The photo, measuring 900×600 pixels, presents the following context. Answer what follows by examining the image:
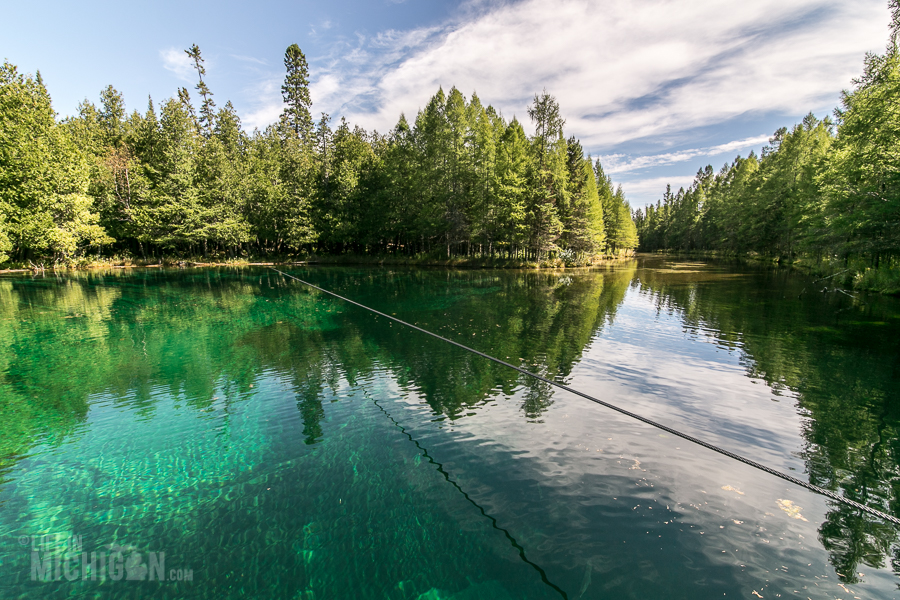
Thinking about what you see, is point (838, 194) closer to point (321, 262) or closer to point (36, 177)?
point (321, 262)

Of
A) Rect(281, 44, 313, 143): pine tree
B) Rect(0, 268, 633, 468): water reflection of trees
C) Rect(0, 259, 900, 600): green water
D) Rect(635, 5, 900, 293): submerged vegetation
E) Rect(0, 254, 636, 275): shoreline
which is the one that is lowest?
Rect(0, 259, 900, 600): green water

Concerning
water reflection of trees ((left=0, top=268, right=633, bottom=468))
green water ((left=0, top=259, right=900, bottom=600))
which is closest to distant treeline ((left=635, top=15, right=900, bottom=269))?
green water ((left=0, top=259, right=900, bottom=600))

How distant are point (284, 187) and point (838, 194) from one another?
56333 mm

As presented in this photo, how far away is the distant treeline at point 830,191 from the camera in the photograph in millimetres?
20344

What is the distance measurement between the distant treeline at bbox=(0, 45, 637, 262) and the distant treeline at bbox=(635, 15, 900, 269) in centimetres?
2142

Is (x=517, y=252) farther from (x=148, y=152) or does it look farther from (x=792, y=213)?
(x=148, y=152)

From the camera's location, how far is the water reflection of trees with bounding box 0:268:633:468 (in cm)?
889

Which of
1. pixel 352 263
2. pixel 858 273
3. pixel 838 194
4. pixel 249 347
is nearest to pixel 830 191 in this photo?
pixel 838 194

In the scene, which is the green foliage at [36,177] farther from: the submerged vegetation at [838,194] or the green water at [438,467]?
the submerged vegetation at [838,194]

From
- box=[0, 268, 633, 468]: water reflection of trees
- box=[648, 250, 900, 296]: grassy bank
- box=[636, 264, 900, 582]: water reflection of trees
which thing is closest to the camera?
box=[636, 264, 900, 582]: water reflection of trees

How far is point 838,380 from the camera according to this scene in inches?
391

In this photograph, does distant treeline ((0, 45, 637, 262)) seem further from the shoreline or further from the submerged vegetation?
the submerged vegetation

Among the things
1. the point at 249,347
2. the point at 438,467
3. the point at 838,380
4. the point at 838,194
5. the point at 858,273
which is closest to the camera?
the point at 438,467

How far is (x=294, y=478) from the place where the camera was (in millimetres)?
5941
